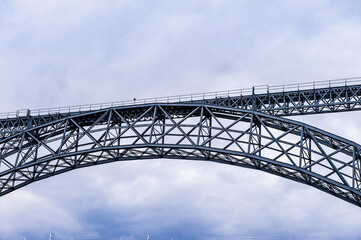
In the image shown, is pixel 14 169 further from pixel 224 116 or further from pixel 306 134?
pixel 306 134

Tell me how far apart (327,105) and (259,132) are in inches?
286

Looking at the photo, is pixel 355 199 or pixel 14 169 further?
pixel 14 169

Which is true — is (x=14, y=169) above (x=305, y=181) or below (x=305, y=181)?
above

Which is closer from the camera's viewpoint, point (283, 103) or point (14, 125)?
point (283, 103)

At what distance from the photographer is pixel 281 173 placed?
32656 mm

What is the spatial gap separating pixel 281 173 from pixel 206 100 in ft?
34.9

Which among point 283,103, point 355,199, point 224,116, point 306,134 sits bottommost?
point 355,199

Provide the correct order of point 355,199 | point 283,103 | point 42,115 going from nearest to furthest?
point 355,199 < point 283,103 < point 42,115

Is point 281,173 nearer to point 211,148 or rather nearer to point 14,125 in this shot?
point 211,148

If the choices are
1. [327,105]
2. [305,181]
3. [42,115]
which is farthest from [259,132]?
[42,115]

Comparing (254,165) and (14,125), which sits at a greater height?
(14,125)

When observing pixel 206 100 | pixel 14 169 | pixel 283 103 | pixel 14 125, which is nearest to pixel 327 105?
pixel 283 103

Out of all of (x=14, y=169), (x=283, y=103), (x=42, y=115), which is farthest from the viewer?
(x=42, y=115)

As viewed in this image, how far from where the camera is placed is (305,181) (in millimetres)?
31969
